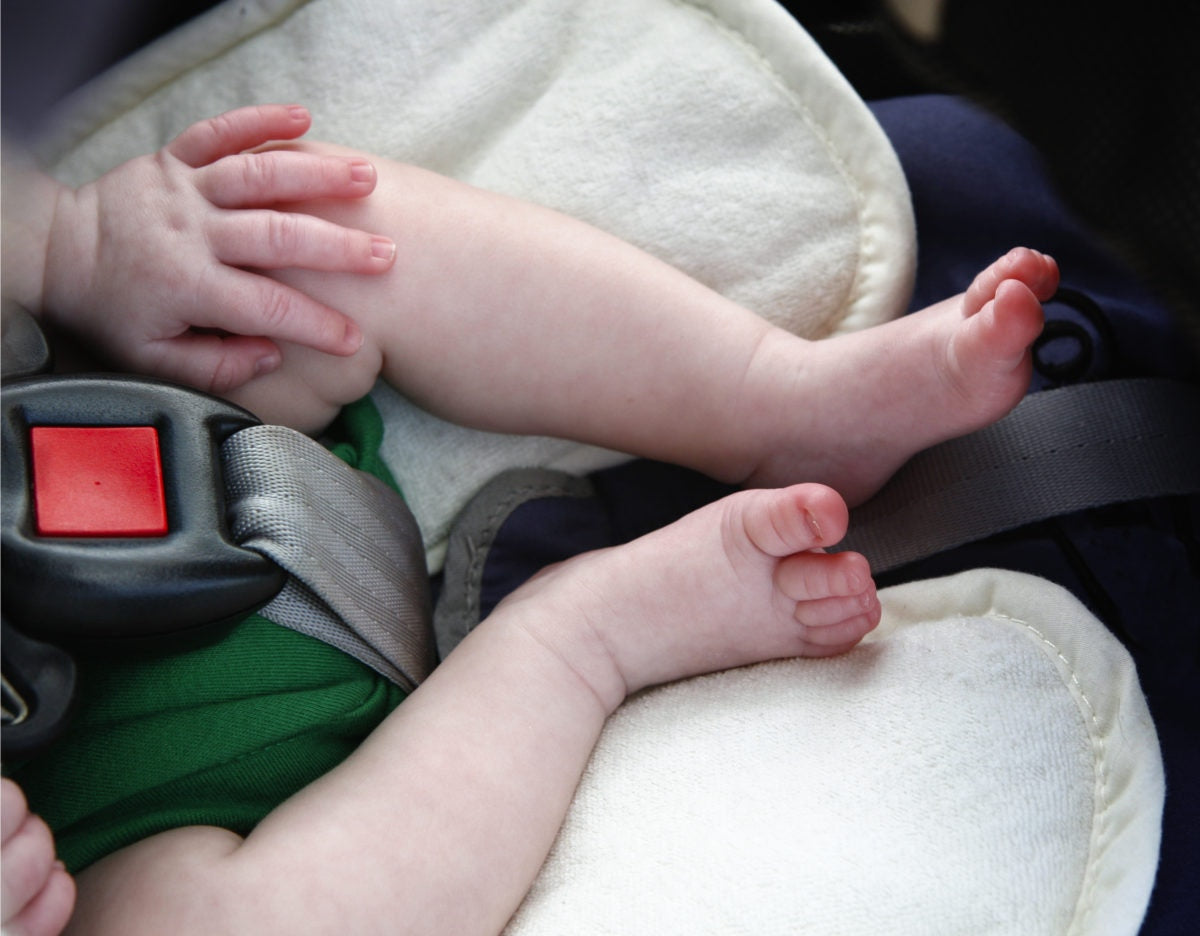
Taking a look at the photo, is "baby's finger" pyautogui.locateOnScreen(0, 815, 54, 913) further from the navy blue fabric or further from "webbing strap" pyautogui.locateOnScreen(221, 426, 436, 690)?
the navy blue fabric

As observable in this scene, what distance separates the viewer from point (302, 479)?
0.65 metres

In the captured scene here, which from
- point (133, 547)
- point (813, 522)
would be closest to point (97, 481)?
point (133, 547)

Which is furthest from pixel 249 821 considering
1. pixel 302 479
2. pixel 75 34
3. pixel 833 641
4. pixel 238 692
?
pixel 75 34

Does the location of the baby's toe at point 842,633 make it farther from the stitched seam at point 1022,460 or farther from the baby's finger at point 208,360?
the baby's finger at point 208,360

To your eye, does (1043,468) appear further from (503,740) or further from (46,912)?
(46,912)

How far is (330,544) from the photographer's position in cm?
65

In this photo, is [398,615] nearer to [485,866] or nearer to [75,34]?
[485,866]

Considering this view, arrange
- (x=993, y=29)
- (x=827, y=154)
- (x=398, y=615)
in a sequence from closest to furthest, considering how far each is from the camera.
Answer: (x=993, y=29), (x=398, y=615), (x=827, y=154)

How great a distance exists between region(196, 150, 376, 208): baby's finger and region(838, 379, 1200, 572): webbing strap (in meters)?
0.40

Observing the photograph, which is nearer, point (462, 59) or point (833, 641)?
point (833, 641)

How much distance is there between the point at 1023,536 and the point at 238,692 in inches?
19.9

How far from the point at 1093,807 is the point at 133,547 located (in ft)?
1.74

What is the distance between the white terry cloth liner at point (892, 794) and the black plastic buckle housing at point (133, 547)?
0.79 ft

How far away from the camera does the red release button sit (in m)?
0.56
